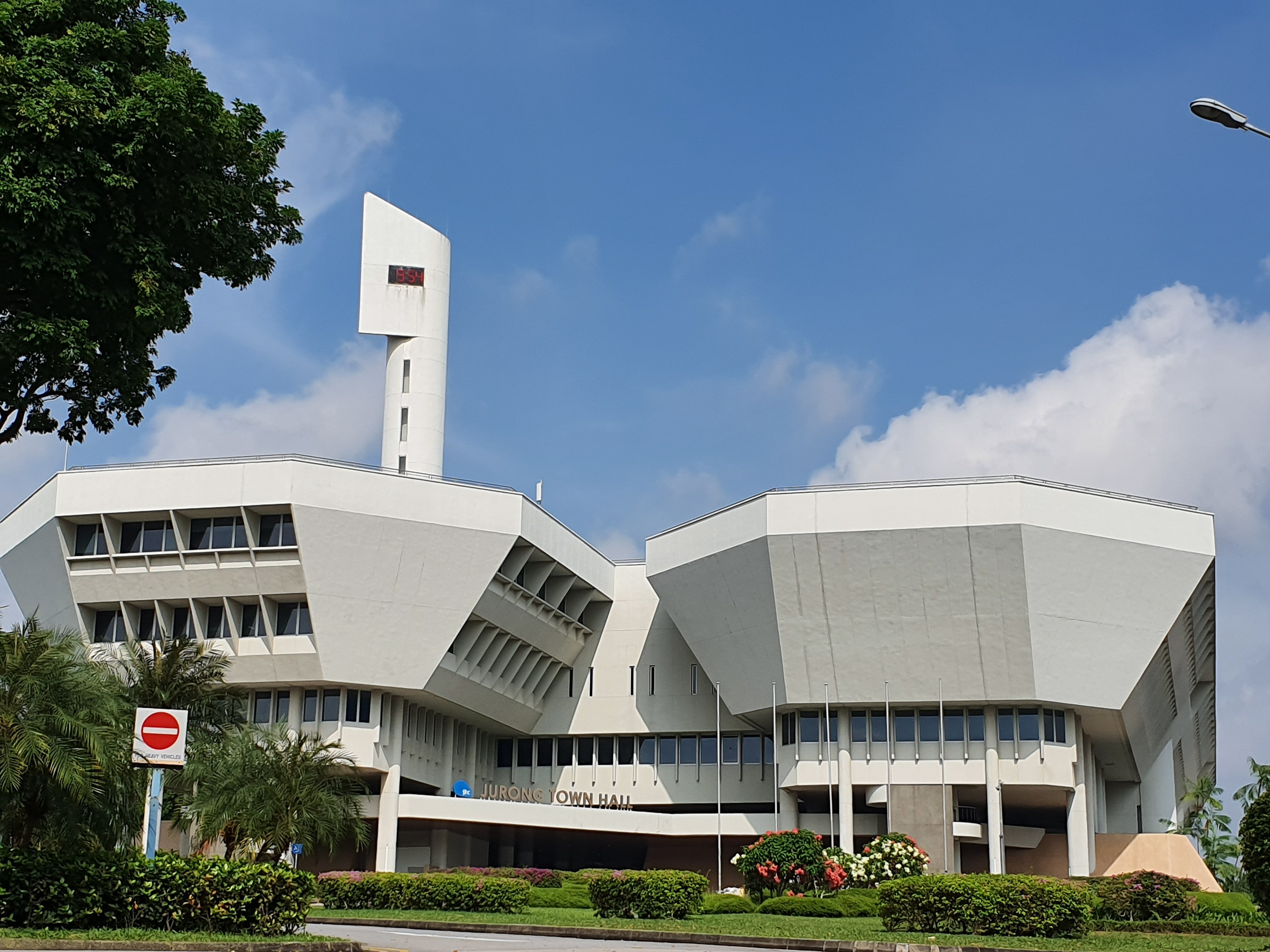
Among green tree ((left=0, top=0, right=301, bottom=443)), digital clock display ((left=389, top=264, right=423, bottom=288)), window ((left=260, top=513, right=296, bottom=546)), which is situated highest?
digital clock display ((left=389, top=264, right=423, bottom=288))

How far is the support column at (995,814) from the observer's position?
57719mm

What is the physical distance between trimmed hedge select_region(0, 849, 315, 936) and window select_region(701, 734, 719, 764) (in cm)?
4838

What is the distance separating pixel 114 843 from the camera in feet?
84.9

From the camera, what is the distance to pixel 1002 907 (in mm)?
26750

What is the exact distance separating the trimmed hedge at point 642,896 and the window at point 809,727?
28.4 m

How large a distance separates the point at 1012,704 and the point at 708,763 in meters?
17.2

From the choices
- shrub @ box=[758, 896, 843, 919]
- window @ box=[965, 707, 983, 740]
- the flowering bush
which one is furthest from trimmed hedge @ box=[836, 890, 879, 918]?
window @ box=[965, 707, 983, 740]

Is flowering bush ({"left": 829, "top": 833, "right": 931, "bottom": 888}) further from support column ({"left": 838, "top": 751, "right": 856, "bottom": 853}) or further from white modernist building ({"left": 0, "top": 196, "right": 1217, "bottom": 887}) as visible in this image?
white modernist building ({"left": 0, "top": 196, "right": 1217, "bottom": 887})

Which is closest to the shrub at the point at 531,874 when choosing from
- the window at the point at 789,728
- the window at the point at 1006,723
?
the window at the point at 789,728

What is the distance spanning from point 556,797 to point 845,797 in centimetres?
1590

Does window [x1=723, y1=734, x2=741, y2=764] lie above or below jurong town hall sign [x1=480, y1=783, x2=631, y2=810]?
above

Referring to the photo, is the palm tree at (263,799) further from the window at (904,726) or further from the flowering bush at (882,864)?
the window at (904,726)

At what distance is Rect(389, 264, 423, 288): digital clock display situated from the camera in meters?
69.6

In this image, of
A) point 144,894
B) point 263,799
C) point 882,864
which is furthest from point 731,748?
point 144,894
